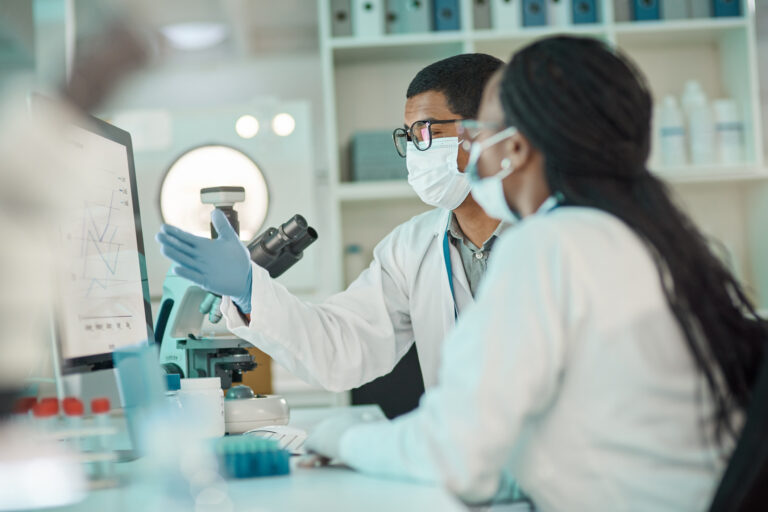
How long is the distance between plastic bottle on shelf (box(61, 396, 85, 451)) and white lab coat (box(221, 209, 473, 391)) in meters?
0.46

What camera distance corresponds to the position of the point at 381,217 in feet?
9.96

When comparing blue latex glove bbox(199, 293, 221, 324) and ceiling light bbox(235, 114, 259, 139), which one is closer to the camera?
blue latex glove bbox(199, 293, 221, 324)

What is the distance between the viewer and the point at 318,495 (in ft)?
2.79

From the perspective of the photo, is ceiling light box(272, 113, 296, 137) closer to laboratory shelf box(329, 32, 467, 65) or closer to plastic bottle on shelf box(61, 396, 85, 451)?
laboratory shelf box(329, 32, 467, 65)

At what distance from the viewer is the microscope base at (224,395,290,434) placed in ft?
4.48

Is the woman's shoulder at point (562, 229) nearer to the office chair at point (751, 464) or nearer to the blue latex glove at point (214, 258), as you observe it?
the office chair at point (751, 464)

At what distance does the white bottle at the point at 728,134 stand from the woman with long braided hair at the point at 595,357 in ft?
6.69

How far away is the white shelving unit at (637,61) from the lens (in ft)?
8.98

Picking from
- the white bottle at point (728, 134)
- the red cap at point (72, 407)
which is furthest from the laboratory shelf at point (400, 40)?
the red cap at point (72, 407)

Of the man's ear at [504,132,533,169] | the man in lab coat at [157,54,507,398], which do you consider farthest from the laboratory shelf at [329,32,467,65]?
the man's ear at [504,132,533,169]

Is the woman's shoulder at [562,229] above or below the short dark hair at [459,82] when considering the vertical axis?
below

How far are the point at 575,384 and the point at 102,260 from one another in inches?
28.1

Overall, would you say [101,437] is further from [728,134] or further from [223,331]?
[728,134]

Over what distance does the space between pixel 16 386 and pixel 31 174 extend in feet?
0.90
